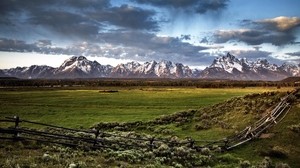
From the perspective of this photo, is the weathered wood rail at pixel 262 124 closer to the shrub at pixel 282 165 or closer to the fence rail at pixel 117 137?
the fence rail at pixel 117 137

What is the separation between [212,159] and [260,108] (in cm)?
1391

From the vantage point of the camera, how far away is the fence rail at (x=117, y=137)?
22.4m

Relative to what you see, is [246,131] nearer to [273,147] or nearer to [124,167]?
[273,147]

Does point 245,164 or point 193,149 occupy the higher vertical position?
point 193,149

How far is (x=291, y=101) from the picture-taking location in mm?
36031

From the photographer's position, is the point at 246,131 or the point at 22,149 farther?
the point at 246,131

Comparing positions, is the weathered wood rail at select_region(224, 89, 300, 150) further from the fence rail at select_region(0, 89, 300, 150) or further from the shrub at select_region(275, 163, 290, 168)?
the shrub at select_region(275, 163, 290, 168)

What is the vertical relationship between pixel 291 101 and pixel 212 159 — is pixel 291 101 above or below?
above

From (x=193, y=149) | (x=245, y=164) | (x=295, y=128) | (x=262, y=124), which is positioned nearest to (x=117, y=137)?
(x=193, y=149)

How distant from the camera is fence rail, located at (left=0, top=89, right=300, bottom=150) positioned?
73.5ft

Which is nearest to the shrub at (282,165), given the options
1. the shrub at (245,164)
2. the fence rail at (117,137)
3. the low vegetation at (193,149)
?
the low vegetation at (193,149)

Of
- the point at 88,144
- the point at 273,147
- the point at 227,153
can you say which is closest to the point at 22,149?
the point at 88,144

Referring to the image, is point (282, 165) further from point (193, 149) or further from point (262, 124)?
point (262, 124)

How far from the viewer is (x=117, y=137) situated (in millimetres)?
30609
